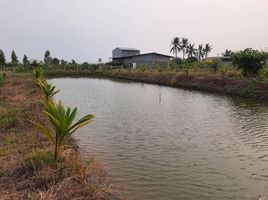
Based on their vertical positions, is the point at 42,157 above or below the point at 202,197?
above

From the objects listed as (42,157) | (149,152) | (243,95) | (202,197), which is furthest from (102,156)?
(243,95)

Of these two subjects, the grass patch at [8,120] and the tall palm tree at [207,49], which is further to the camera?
the tall palm tree at [207,49]

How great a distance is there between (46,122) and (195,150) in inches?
187

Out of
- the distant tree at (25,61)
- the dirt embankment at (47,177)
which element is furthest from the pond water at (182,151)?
the distant tree at (25,61)

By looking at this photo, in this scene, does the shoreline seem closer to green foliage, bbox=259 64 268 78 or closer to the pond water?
green foliage, bbox=259 64 268 78

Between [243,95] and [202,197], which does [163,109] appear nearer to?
[243,95]

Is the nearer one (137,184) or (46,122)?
(137,184)

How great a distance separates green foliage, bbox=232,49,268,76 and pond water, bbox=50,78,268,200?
34.5 feet

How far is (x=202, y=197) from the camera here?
586 centimetres

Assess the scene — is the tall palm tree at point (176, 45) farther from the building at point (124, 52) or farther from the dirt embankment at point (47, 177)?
the dirt embankment at point (47, 177)

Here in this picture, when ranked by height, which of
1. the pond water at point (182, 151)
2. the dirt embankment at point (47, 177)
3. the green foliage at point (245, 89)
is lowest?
the pond water at point (182, 151)

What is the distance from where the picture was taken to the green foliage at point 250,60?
25.5m

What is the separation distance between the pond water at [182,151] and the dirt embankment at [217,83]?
18.4ft

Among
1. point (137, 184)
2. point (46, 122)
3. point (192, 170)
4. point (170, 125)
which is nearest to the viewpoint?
point (137, 184)
